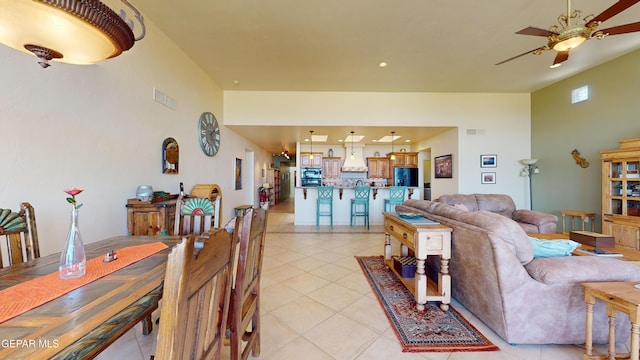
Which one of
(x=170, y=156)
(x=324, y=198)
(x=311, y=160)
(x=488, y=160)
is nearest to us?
(x=170, y=156)

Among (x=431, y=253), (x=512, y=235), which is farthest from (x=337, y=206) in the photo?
(x=512, y=235)

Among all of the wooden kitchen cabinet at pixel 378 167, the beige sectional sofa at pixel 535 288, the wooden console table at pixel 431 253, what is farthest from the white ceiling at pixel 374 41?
the wooden kitchen cabinet at pixel 378 167

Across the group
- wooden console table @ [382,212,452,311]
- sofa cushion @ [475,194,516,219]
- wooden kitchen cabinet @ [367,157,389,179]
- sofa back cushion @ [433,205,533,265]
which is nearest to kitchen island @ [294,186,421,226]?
sofa cushion @ [475,194,516,219]

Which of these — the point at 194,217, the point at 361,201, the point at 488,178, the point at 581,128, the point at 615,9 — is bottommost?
the point at 361,201

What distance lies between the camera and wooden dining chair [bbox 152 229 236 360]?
1.95ft

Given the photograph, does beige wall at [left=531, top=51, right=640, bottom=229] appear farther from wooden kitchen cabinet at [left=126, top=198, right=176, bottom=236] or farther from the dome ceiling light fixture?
wooden kitchen cabinet at [left=126, top=198, right=176, bottom=236]

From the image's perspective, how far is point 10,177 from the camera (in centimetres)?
167

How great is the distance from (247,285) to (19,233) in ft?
4.51

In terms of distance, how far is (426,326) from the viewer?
198cm

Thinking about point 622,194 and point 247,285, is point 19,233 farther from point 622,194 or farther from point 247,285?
point 622,194

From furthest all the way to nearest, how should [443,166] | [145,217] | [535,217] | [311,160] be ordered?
1. [311,160]
2. [443,166]
3. [535,217]
4. [145,217]

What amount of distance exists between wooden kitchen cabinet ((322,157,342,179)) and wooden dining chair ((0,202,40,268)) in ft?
23.6

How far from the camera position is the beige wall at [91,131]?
1.73m

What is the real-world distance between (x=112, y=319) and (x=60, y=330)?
0.38ft
